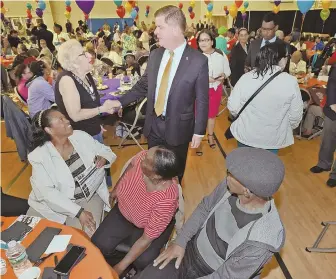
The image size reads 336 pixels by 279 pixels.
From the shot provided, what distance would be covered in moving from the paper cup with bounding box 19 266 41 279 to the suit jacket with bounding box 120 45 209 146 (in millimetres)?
1482

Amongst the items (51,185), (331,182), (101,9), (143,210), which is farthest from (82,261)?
(101,9)

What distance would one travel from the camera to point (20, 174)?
3752 millimetres

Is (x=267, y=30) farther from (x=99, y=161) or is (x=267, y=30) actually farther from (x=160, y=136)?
(x=99, y=161)

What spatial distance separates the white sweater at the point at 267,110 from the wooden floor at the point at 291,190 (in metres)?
0.89

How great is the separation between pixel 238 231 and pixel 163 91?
1376mm

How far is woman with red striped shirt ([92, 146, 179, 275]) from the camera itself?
1715mm

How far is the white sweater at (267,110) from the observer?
2250 millimetres

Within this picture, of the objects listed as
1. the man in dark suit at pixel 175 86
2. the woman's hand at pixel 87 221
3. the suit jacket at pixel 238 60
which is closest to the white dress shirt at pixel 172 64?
the man in dark suit at pixel 175 86

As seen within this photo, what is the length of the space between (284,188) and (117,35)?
29.8ft

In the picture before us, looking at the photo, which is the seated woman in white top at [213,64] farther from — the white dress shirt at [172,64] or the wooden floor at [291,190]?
the white dress shirt at [172,64]

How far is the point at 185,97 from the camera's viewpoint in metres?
2.35

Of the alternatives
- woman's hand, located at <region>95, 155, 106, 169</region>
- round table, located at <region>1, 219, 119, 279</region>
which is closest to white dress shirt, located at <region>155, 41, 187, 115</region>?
woman's hand, located at <region>95, 155, 106, 169</region>

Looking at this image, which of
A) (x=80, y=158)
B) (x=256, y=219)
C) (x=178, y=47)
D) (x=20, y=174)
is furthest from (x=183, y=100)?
(x=20, y=174)

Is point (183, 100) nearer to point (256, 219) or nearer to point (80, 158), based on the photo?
point (80, 158)
